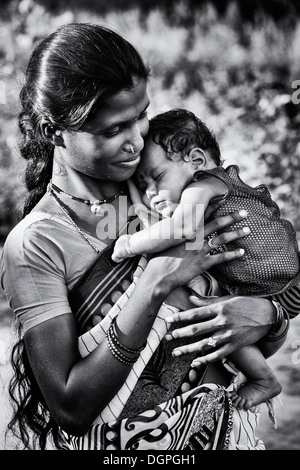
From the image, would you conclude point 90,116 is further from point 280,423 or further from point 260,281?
point 280,423

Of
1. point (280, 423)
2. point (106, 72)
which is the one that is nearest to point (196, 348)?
point (106, 72)

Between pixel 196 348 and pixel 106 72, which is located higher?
pixel 106 72

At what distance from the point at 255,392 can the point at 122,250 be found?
2.17 feet

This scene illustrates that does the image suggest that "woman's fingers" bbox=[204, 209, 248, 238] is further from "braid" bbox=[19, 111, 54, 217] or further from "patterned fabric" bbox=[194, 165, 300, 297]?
"braid" bbox=[19, 111, 54, 217]

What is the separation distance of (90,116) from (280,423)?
118 inches

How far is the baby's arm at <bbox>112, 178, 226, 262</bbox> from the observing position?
6.86 feet

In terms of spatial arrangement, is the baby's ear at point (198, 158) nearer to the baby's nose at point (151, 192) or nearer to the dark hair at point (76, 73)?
the baby's nose at point (151, 192)

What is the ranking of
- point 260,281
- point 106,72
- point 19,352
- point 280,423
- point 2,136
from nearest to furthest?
point 106,72 → point 260,281 → point 19,352 → point 280,423 → point 2,136

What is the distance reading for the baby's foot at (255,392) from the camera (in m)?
2.23

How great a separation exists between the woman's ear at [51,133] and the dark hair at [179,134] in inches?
11.9

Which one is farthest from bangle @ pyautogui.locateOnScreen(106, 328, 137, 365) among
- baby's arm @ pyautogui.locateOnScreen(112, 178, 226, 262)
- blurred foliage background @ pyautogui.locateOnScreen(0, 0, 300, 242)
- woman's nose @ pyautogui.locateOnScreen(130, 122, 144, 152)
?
blurred foliage background @ pyautogui.locateOnScreen(0, 0, 300, 242)

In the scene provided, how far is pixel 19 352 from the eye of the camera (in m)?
2.49

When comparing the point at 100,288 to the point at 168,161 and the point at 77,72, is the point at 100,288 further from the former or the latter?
the point at 77,72

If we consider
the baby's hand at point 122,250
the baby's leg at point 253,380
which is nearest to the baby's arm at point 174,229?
the baby's hand at point 122,250
